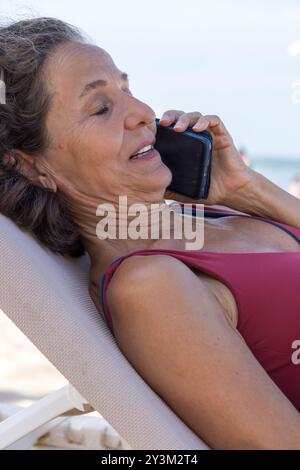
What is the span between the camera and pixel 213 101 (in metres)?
32.3

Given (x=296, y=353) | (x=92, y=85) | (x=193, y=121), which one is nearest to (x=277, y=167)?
(x=193, y=121)

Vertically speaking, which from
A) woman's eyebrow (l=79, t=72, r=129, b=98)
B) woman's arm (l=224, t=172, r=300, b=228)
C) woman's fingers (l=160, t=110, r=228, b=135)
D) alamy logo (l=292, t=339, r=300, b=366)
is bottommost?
alamy logo (l=292, t=339, r=300, b=366)

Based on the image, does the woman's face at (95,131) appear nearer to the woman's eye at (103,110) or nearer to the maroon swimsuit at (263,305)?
the woman's eye at (103,110)

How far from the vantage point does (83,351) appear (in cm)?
165

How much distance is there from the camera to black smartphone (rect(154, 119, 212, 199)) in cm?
243

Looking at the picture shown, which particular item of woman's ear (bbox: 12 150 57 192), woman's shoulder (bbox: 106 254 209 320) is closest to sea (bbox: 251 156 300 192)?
woman's ear (bbox: 12 150 57 192)

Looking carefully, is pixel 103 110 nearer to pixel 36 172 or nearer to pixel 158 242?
pixel 36 172

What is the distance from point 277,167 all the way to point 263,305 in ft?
109

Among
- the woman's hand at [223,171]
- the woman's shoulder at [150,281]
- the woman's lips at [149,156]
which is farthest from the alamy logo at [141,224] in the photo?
the woman's shoulder at [150,281]

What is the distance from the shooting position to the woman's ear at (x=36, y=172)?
7.31 feet

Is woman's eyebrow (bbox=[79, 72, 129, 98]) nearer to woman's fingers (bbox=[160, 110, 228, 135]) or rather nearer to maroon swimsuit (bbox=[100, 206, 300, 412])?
woman's fingers (bbox=[160, 110, 228, 135])

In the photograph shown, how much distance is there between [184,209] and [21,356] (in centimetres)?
287

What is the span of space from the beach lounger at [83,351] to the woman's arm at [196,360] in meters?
0.04

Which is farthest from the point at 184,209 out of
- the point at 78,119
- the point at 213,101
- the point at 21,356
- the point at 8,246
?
the point at 213,101
